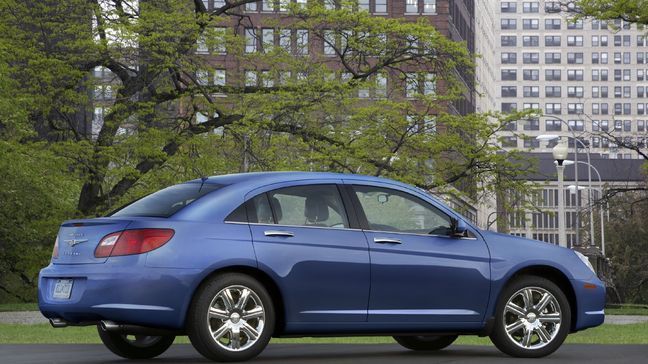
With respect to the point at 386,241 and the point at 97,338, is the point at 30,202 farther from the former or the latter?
the point at 386,241

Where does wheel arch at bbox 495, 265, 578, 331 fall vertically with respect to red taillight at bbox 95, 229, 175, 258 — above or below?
below

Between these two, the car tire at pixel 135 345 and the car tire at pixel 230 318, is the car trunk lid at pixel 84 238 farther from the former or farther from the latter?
the car tire at pixel 135 345

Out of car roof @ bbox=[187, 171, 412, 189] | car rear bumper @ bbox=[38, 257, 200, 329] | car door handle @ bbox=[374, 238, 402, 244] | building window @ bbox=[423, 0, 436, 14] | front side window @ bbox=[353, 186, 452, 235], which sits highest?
building window @ bbox=[423, 0, 436, 14]

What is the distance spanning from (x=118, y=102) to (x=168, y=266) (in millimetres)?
25972

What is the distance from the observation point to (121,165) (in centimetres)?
3375

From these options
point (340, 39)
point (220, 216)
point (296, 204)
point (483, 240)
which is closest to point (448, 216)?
point (483, 240)

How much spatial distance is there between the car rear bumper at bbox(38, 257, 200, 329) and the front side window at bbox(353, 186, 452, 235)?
5.91ft

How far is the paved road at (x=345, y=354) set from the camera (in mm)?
10375

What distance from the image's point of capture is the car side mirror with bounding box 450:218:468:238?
10.6 meters

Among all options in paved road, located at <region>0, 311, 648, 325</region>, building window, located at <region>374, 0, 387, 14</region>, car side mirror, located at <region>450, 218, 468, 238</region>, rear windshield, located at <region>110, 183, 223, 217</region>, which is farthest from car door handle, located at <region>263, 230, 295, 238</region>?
building window, located at <region>374, 0, 387, 14</region>

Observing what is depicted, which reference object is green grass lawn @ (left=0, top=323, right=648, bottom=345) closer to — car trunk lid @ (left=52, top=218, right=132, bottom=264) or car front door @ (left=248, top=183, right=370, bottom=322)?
car front door @ (left=248, top=183, right=370, bottom=322)

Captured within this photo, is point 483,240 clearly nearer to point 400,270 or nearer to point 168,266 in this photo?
point 400,270

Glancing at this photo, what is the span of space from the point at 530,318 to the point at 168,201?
3235 millimetres

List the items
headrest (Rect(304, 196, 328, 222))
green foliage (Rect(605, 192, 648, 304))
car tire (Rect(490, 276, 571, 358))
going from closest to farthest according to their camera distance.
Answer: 1. headrest (Rect(304, 196, 328, 222))
2. car tire (Rect(490, 276, 571, 358))
3. green foliage (Rect(605, 192, 648, 304))
